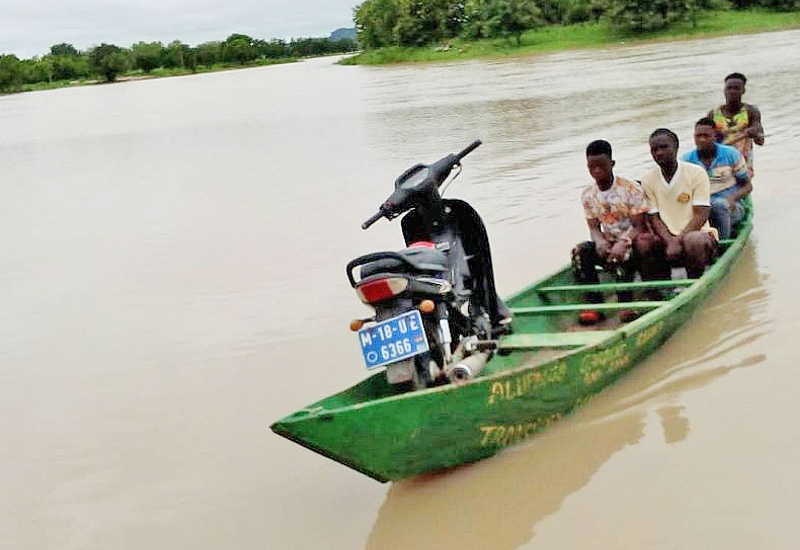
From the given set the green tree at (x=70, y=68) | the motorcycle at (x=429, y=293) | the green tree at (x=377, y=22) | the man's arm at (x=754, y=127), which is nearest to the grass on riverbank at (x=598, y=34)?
the green tree at (x=377, y=22)

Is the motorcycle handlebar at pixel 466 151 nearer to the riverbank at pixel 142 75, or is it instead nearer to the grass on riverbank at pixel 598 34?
the grass on riverbank at pixel 598 34

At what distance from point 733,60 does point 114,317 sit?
2433 centimetres

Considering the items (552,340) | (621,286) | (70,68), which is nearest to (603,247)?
(621,286)

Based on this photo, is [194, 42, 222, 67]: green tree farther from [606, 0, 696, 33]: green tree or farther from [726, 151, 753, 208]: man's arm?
[726, 151, 753, 208]: man's arm

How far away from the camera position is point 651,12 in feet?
152

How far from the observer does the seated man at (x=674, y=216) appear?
5684mm

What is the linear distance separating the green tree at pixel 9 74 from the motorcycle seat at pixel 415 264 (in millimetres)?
→ 92388

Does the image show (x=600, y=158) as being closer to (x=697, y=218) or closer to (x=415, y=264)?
(x=697, y=218)

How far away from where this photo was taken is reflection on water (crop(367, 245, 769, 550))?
3795 mm

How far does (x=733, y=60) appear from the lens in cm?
2752

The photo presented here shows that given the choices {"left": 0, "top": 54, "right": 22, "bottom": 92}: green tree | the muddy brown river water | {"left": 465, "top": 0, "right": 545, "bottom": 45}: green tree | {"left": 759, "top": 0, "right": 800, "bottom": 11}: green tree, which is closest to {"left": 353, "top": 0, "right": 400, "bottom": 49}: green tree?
{"left": 465, "top": 0, "right": 545, "bottom": 45}: green tree

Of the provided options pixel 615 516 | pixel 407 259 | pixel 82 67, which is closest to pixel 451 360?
pixel 407 259

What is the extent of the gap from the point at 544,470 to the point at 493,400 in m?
0.53

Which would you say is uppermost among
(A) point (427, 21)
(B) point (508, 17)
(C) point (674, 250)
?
(A) point (427, 21)
